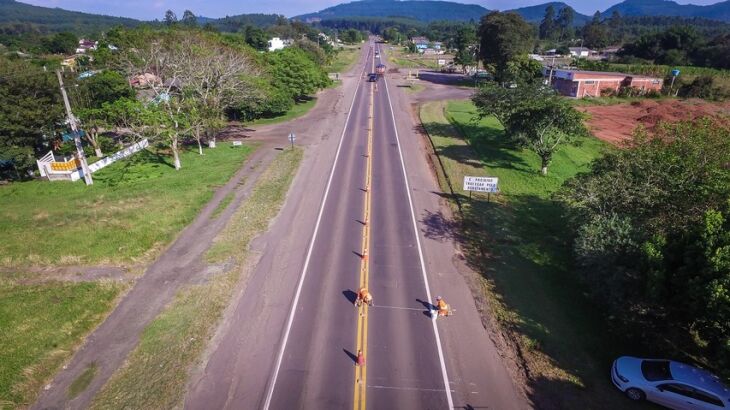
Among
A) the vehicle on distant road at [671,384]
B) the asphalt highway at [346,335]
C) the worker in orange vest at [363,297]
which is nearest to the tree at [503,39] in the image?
the asphalt highway at [346,335]

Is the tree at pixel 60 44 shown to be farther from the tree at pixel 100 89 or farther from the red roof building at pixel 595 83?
the red roof building at pixel 595 83

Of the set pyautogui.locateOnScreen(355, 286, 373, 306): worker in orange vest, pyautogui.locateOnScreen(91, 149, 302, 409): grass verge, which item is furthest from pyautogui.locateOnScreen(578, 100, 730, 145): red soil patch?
pyautogui.locateOnScreen(91, 149, 302, 409): grass verge

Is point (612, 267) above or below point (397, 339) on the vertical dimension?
above

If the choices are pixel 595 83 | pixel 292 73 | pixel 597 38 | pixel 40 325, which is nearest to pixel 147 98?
pixel 292 73

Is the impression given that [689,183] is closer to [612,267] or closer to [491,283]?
[612,267]

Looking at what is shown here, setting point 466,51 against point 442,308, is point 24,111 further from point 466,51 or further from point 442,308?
point 466,51

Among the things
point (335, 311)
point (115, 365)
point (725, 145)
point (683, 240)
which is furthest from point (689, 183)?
point (115, 365)

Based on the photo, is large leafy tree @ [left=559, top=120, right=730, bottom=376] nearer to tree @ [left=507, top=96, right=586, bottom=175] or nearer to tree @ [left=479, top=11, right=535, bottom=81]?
tree @ [left=507, top=96, right=586, bottom=175]
